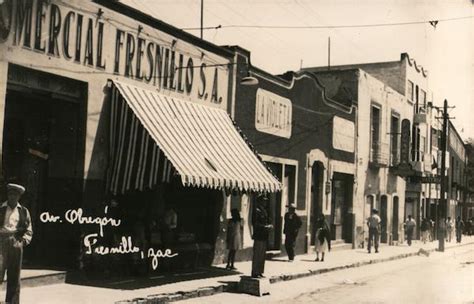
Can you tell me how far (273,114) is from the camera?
60.6ft

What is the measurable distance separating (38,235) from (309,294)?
213 inches

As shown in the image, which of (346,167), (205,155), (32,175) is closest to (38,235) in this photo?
(32,175)

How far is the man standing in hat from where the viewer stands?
8.00m

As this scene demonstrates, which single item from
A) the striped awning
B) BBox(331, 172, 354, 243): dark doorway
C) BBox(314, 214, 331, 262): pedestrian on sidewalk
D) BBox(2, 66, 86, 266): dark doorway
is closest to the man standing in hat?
BBox(2, 66, 86, 266): dark doorway

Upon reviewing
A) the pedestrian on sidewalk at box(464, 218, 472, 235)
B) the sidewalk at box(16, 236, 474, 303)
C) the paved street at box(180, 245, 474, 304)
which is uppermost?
the pedestrian on sidewalk at box(464, 218, 472, 235)

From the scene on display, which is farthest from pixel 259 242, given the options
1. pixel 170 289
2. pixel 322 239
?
pixel 322 239

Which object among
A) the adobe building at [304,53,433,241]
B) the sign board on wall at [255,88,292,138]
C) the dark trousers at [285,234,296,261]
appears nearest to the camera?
the sign board on wall at [255,88,292,138]

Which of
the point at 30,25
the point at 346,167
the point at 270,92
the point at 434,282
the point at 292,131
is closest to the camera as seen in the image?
the point at 30,25

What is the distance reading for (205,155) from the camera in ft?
42.9

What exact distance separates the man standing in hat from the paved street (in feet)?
11.4

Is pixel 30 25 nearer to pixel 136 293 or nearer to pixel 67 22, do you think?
pixel 67 22

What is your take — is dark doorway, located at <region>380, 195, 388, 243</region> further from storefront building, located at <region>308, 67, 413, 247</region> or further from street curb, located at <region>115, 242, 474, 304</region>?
street curb, located at <region>115, 242, 474, 304</region>

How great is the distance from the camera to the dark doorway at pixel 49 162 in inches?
446

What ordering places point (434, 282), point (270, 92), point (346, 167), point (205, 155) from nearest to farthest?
point (205, 155), point (434, 282), point (270, 92), point (346, 167)
